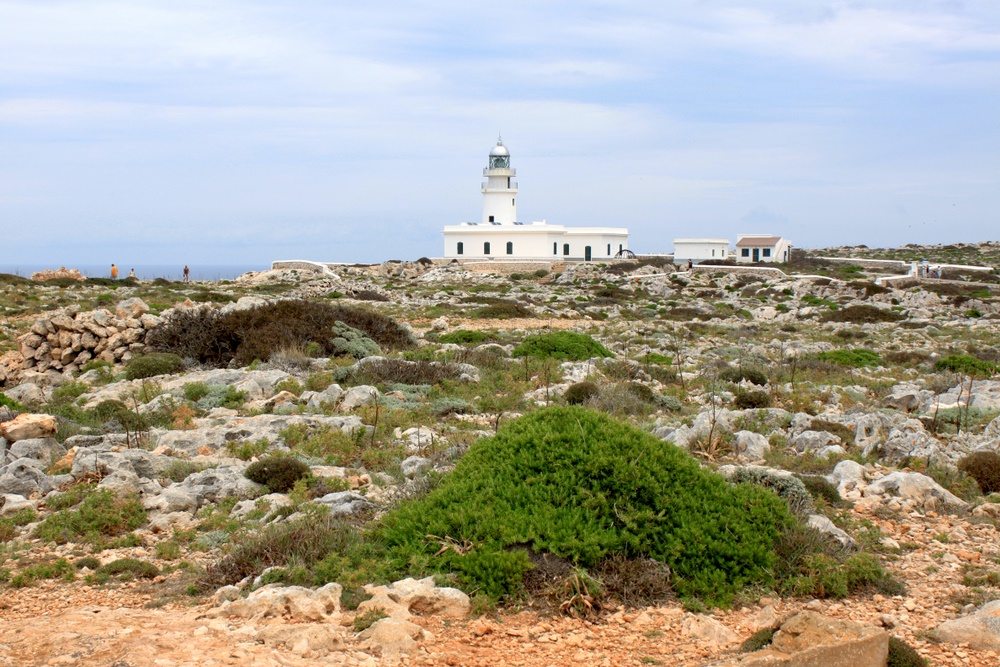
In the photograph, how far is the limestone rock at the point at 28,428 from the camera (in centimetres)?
989

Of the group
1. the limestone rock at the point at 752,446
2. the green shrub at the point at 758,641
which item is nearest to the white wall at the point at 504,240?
the limestone rock at the point at 752,446

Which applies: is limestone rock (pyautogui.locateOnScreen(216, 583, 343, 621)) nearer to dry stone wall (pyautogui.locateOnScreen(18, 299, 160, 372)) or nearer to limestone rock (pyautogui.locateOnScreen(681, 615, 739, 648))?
limestone rock (pyautogui.locateOnScreen(681, 615, 739, 648))

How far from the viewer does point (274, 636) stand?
5211 mm

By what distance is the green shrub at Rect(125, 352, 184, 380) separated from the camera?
15.4m

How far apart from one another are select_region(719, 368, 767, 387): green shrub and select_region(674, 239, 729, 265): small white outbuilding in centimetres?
5626

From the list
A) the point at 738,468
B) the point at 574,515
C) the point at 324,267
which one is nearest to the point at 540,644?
the point at 574,515

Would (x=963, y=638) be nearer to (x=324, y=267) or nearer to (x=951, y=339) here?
(x=951, y=339)

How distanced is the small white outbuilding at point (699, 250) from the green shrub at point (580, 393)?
59.6m

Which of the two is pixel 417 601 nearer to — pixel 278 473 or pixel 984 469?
pixel 278 473

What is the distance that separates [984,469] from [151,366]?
12.7 meters

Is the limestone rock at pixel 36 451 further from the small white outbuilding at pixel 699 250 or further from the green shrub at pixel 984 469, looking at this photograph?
the small white outbuilding at pixel 699 250

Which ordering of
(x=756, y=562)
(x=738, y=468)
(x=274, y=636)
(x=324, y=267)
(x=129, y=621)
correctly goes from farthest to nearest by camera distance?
(x=324, y=267) → (x=738, y=468) → (x=756, y=562) → (x=129, y=621) → (x=274, y=636)

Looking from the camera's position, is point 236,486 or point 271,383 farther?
point 271,383

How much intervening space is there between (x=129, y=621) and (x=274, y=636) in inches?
41.6
